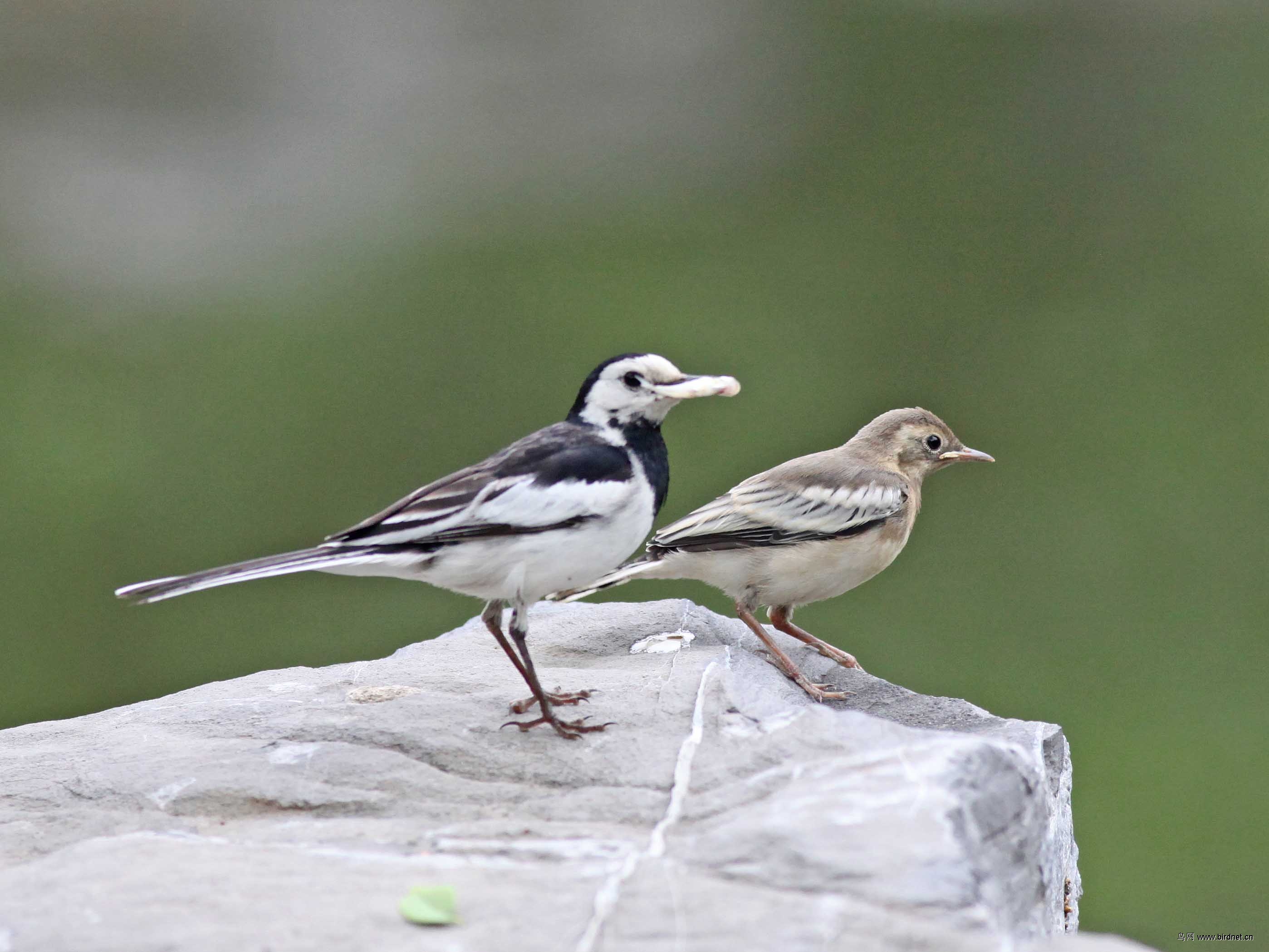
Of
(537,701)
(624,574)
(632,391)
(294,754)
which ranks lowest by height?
(294,754)

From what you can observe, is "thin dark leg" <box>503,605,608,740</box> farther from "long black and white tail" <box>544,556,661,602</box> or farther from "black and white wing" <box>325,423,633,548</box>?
"long black and white tail" <box>544,556,661,602</box>

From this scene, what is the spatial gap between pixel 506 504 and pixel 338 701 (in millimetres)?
1106

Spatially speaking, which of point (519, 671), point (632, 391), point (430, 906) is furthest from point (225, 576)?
point (632, 391)

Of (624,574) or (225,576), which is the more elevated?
(225,576)

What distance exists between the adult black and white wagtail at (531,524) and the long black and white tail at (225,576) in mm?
20

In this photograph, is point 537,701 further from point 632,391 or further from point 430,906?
point 430,906

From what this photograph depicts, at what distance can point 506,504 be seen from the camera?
4766 millimetres

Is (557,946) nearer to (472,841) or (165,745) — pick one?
(472,841)

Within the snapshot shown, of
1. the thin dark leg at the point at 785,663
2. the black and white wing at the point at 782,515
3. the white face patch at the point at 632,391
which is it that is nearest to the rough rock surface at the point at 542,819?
the thin dark leg at the point at 785,663

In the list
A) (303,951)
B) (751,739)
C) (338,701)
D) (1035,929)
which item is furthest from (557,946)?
(338,701)

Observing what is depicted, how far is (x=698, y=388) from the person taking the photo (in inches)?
197

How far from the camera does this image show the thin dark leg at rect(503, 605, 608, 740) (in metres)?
4.68

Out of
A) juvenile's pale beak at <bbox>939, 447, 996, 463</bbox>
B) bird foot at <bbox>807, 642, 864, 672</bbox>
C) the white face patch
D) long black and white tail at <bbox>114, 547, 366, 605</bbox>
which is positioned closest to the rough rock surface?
bird foot at <bbox>807, 642, 864, 672</bbox>

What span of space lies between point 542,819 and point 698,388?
5.40ft
